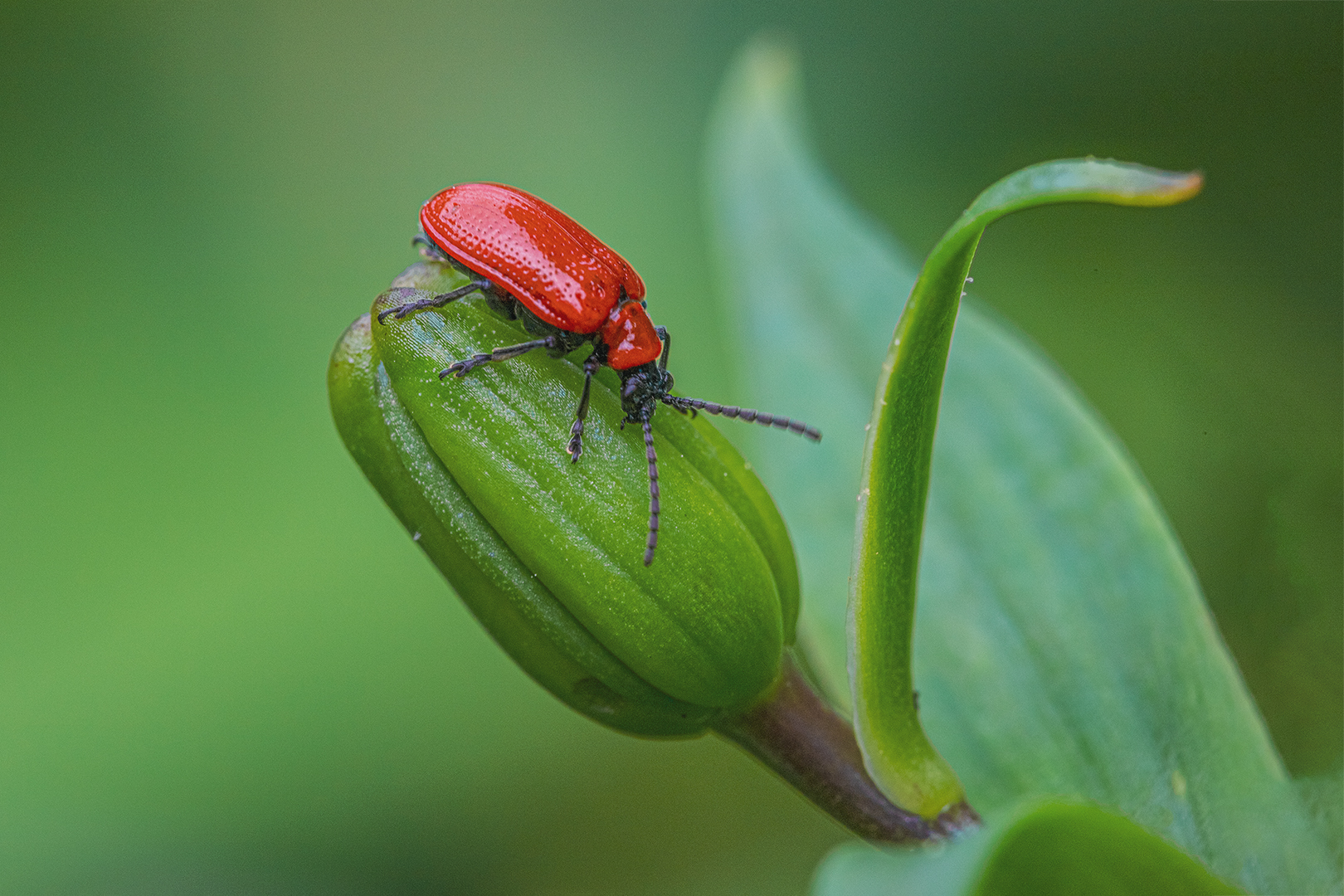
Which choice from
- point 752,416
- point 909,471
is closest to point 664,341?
point 752,416

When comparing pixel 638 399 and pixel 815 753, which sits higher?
pixel 638 399

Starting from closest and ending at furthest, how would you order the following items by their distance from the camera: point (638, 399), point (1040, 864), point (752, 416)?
point (1040, 864) → point (638, 399) → point (752, 416)

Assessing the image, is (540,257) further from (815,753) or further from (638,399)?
(815,753)

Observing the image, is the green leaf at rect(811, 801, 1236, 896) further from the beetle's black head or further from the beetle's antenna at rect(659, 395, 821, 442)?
the beetle's antenna at rect(659, 395, 821, 442)

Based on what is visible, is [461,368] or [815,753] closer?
[461,368]

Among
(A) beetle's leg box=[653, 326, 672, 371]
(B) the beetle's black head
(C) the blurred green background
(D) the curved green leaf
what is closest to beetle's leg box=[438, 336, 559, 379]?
(B) the beetle's black head

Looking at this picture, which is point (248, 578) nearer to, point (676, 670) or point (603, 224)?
point (603, 224)
